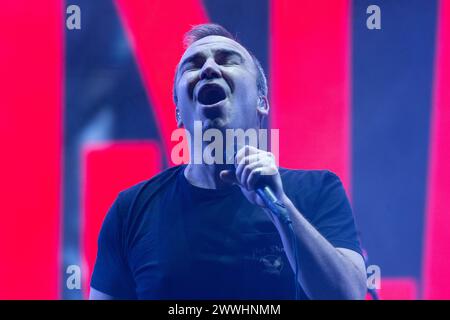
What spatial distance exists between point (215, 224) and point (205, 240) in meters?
0.05

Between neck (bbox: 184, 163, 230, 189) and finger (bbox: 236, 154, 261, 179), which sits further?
neck (bbox: 184, 163, 230, 189)

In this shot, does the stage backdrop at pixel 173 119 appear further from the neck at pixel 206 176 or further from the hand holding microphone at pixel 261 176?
the hand holding microphone at pixel 261 176

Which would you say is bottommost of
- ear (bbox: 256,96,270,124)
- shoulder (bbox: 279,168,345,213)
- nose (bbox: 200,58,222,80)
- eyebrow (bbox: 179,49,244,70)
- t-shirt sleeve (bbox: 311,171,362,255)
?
t-shirt sleeve (bbox: 311,171,362,255)

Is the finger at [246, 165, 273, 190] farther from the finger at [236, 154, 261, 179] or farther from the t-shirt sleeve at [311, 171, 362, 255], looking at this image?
the t-shirt sleeve at [311, 171, 362, 255]

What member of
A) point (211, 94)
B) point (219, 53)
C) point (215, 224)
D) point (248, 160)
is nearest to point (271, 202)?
point (248, 160)

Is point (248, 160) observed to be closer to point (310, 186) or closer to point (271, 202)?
point (271, 202)

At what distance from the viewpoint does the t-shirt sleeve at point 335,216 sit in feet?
4.77

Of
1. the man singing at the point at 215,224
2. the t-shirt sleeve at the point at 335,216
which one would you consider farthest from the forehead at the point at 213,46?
the t-shirt sleeve at the point at 335,216

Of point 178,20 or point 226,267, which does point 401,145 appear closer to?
point 226,267

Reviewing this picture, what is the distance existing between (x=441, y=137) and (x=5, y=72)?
1374 millimetres

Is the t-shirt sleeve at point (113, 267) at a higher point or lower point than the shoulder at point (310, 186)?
lower

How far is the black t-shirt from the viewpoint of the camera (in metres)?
1.47

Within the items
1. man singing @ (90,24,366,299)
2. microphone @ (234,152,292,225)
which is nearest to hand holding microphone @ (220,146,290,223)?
microphone @ (234,152,292,225)

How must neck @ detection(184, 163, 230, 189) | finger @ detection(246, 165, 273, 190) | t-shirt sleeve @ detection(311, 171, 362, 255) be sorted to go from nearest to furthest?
finger @ detection(246, 165, 273, 190) → t-shirt sleeve @ detection(311, 171, 362, 255) → neck @ detection(184, 163, 230, 189)
